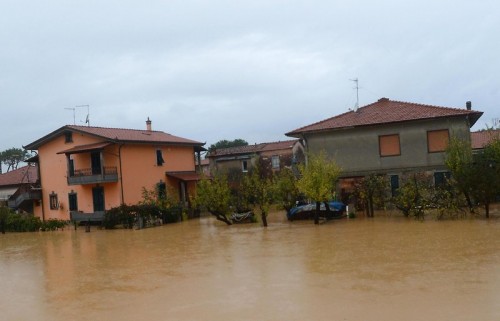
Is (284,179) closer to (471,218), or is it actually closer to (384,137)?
(384,137)

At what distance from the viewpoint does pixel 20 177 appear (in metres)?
39.6

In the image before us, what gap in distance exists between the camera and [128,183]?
31359 millimetres

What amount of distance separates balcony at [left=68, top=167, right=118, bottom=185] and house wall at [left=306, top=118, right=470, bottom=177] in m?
12.6

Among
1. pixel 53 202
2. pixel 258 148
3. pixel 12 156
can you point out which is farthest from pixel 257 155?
pixel 12 156

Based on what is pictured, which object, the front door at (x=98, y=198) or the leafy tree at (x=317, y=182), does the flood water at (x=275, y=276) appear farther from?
the front door at (x=98, y=198)

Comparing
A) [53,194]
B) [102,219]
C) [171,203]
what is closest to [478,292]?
[171,203]

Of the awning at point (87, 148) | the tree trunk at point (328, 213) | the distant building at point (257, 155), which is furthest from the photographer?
the distant building at point (257, 155)

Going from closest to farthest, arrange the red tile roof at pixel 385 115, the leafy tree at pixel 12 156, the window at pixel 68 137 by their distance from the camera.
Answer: the red tile roof at pixel 385 115, the window at pixel 68 137, the leafy tree at pixel 12 156

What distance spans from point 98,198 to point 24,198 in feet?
21.6

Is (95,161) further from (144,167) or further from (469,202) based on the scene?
(469,202)

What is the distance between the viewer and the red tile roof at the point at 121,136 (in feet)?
103

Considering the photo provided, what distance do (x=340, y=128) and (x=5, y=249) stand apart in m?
18.3

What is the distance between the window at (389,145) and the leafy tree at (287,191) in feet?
18.7

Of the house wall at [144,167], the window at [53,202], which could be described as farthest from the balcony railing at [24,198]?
the house wall at [144,167]
